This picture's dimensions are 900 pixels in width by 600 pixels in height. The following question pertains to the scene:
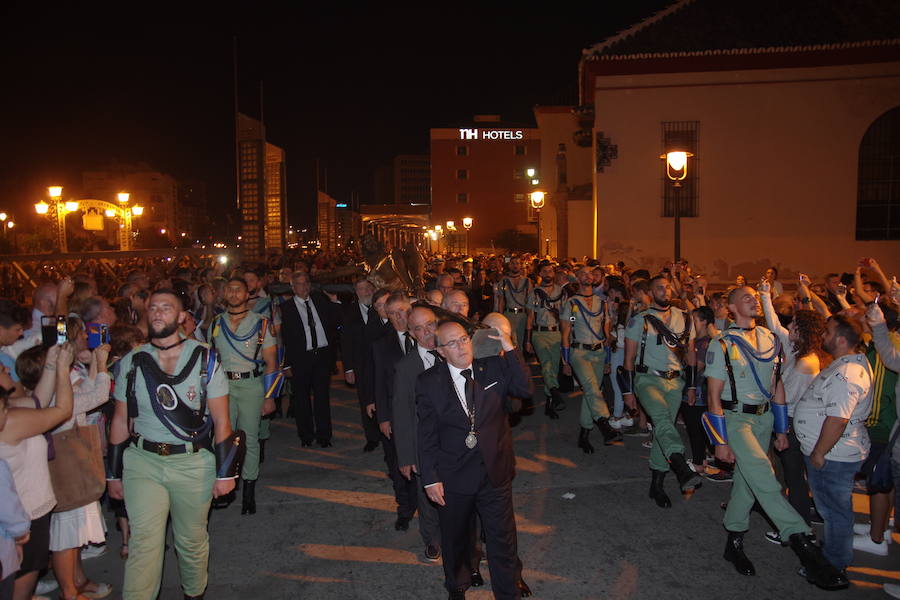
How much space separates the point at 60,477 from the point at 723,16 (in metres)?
21.7

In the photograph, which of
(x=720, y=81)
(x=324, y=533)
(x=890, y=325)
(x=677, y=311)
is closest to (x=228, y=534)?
(x=324, y=533)

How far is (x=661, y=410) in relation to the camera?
6.38 m

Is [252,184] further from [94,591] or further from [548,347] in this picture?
[94,591]

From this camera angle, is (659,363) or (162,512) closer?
(162,512)

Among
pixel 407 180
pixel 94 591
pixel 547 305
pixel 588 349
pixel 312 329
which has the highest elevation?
pixel 407 180

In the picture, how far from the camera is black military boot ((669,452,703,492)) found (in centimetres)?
584

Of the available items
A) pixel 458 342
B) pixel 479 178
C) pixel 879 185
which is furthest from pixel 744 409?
pixel 479 178

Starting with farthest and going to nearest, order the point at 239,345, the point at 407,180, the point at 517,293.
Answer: the point at 407,180
the point at 517,293
the point at 239,345

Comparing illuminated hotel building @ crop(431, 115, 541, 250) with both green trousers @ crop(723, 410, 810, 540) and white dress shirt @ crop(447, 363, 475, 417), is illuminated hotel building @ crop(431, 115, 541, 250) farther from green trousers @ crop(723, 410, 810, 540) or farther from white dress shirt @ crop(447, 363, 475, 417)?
white dress shirt @ crop(447, 363, 475, 417)

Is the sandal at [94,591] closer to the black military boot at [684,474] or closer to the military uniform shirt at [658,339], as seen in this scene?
the black military boot at [684,474]

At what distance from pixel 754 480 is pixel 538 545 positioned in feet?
5.51

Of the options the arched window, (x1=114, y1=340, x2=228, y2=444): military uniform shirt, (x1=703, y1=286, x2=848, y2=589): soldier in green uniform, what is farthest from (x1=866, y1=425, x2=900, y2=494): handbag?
the arched window

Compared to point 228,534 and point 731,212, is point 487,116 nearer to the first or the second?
point 731,212

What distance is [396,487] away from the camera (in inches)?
228
